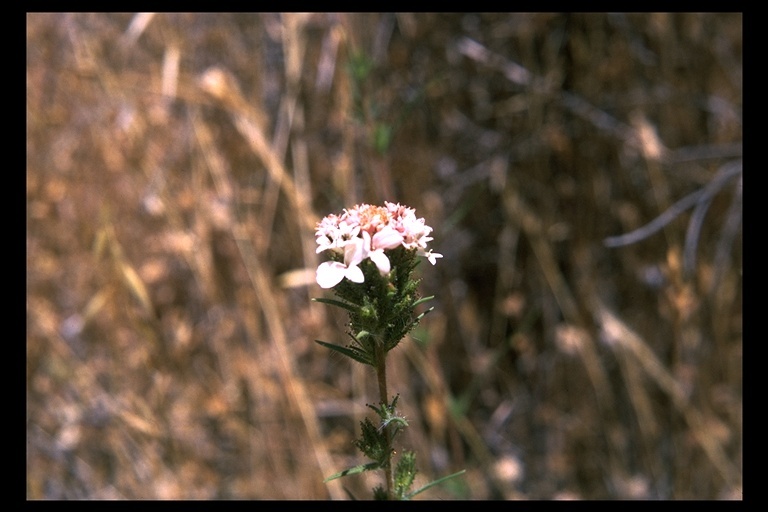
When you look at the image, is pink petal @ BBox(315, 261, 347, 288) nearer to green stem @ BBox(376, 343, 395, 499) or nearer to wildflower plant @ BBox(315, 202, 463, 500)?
wildflower plant @ BBox(315, 202, 463, 500)

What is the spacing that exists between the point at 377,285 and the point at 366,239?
9cm

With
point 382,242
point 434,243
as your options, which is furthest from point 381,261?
point 434,243

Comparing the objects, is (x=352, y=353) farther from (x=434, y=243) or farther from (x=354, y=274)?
(x=434, y=243)

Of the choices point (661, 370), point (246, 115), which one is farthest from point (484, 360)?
point (246, 115)

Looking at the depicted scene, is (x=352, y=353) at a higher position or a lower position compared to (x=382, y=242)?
lower

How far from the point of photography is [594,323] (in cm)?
282

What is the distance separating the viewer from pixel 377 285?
1.15m

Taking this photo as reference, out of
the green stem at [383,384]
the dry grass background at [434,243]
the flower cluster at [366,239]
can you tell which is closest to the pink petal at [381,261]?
the flower cluster at [366,239]

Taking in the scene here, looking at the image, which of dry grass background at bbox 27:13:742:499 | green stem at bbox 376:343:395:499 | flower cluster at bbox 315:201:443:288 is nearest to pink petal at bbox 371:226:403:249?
flower cluster at bbox 315:201:443:288

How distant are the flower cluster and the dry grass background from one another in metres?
1.23

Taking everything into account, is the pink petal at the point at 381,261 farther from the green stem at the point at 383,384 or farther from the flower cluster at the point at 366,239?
the green stem at the point at 383,384

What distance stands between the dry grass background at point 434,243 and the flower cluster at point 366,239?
123cm

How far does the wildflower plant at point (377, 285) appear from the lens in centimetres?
112

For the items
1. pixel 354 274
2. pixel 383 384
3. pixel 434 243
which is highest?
pixel 434 243
